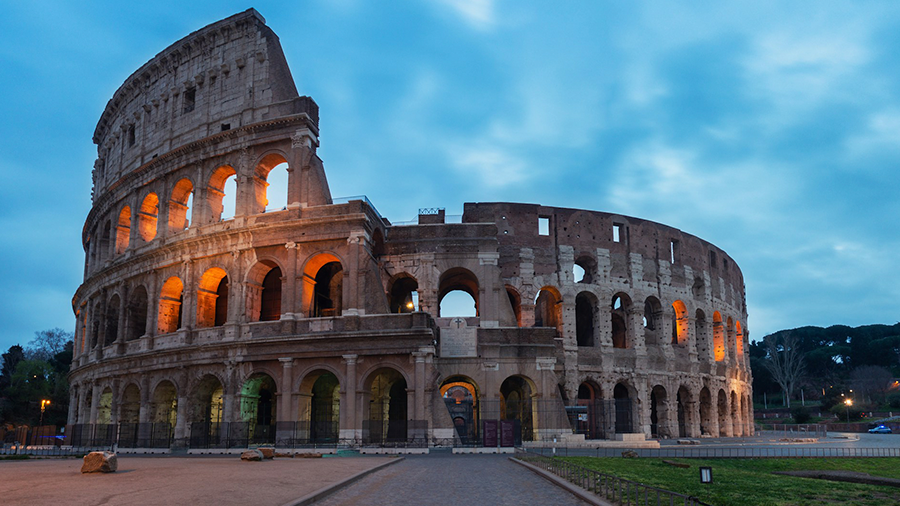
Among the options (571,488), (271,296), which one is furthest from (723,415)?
(571,488)

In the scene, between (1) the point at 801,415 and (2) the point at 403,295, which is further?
(1) the point at 801,415

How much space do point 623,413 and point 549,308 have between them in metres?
7.17

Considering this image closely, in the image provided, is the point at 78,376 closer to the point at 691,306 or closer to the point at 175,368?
the point at 175,368

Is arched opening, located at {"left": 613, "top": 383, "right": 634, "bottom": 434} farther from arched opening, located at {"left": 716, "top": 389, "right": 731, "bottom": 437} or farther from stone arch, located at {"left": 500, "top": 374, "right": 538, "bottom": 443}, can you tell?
arched opening, located at {"left": 716, "top": 389, "right": 731, "bottom": 437}

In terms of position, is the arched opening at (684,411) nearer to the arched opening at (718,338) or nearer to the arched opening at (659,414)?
the arched opening at (659,414)

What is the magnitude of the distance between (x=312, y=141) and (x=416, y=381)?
40.4 ft

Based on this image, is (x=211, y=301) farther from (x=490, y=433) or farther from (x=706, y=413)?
(x=706, y=413)

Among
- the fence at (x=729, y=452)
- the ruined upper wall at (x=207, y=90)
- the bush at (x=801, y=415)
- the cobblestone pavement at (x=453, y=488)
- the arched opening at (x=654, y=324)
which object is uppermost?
the ruined upper wall at (x=207, y=90)

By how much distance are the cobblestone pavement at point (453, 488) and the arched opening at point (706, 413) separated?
94.1ft

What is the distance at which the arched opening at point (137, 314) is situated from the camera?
3494 centimetres

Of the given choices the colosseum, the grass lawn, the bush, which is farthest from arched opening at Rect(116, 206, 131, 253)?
the bush

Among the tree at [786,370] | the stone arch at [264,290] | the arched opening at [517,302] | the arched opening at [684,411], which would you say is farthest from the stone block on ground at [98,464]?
the tree at [786,370]

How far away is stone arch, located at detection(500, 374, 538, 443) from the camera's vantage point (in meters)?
30.9

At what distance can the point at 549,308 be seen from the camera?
39.9 metres
